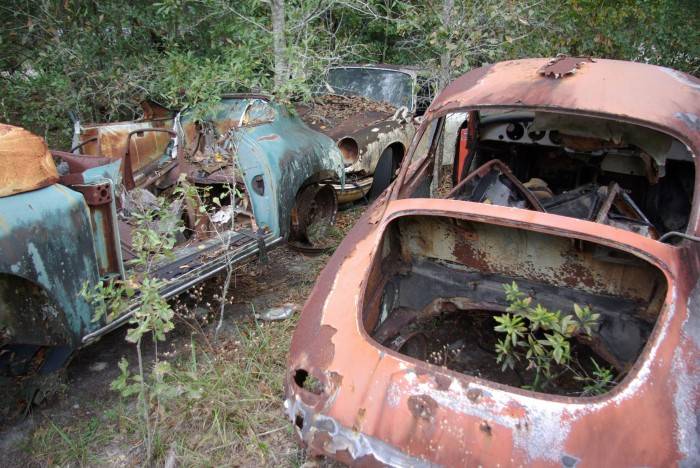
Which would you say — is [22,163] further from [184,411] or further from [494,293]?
[494,293]

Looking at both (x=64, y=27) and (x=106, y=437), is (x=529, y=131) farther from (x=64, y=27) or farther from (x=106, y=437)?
(x=64, y=27)

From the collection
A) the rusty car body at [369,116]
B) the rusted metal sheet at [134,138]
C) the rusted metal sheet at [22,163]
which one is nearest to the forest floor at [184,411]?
the rusted metal sheet at [22,163]

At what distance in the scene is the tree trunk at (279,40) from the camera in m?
5.63

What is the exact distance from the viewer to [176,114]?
15.6 feet

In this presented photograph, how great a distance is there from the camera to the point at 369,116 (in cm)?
612

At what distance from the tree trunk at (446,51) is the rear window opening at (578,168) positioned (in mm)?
1394

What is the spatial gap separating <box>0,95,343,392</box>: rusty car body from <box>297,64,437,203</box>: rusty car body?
0.64 metres

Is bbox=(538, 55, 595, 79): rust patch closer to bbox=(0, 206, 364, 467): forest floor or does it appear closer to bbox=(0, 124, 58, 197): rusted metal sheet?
bbox=(0, 206, 364, 467): forest floor

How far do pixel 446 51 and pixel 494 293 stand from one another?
11.2 ft

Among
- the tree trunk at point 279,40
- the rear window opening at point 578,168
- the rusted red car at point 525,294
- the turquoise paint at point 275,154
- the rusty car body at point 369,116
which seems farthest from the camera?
the tree trunk at point 279,40

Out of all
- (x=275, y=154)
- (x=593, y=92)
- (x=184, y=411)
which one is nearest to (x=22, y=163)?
(x=184, y=411)

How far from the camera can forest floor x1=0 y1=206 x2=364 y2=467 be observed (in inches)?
102

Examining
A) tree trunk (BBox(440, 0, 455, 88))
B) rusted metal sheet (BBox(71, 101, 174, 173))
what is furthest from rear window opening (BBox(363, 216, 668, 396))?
tree trunk (BBox(440, 0, 455, 88))

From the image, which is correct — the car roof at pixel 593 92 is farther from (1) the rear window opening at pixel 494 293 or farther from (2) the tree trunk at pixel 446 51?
(2) the tree trunk at pixel 446 51
